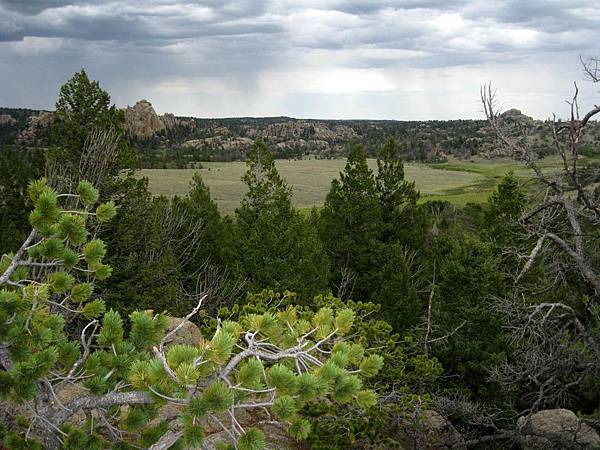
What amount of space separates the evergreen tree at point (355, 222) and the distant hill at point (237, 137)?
205 feet

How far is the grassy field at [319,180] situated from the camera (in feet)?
209

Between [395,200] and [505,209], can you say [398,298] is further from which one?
[395,200]

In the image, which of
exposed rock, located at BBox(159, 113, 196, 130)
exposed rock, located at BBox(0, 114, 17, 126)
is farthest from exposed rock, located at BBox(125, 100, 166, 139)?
exposed rock, located at BBox(0, 114, 17, 126)

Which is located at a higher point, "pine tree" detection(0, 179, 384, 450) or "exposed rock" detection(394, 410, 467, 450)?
"pine tree" detection(0, 179, 384, 450)

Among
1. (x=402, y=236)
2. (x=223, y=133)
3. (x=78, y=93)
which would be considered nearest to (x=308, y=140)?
(x=223, y=133)

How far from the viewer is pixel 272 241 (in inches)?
770

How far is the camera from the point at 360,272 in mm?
25391

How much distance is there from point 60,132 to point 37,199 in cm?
1209

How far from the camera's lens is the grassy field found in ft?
209

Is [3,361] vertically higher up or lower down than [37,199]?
lower down

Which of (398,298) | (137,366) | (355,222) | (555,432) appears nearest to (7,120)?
(355,222)

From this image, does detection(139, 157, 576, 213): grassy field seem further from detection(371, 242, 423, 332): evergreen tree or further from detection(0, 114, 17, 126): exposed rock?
detection(0, 114, 17, 126): exposed rock

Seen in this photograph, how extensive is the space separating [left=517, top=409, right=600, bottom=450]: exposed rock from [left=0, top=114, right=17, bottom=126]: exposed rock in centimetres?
12456

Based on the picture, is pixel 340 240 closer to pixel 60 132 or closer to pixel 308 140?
pixel 60 132
